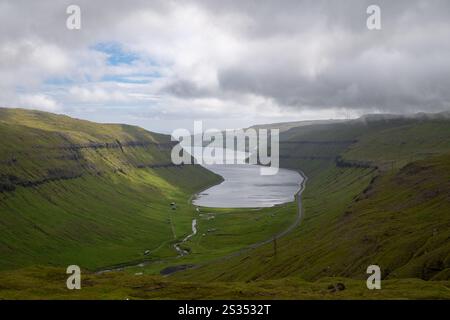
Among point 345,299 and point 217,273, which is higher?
point 345,299

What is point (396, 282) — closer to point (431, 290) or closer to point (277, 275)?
point (431, 290)
